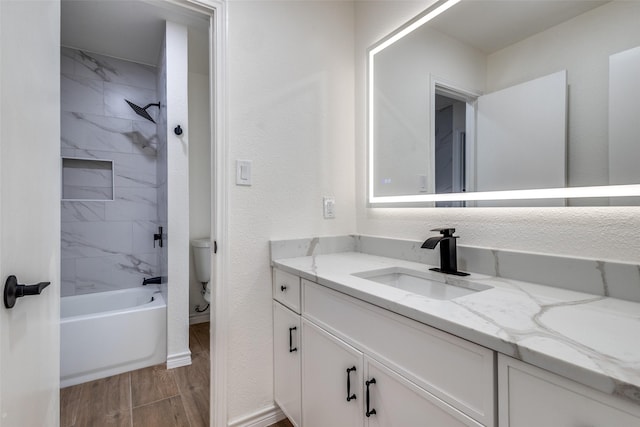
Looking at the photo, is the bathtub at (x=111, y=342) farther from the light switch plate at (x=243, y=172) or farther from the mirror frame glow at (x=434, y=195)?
the mirror frame glow at (x=434, y=195)

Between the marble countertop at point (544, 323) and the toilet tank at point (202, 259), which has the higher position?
the marble countertop at point (544, 323)

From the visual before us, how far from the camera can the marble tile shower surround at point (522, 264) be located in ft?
2.69

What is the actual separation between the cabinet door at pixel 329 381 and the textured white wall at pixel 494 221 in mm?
656

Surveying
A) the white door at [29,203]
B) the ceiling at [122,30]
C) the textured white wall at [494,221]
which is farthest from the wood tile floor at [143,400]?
the ceiling at [122,30]

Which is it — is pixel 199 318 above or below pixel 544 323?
below

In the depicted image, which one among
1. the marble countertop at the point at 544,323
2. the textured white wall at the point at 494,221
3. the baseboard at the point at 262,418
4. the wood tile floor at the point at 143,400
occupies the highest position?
the textured white wall at the point at 494,221

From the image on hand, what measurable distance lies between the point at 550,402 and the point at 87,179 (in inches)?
130

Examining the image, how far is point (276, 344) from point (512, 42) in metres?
1.61

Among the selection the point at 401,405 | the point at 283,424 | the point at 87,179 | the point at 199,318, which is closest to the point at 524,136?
the point at 401,405

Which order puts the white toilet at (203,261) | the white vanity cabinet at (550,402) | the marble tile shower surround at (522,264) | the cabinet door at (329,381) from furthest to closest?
the white toilet at (203,261) → the cabinet door at (329,381) → the marble tile shower surround at (522,264) → the white vanity cabinet at (550,402)

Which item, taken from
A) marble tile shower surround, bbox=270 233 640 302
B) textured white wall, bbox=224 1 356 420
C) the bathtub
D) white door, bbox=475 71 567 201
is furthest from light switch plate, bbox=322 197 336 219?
the bathtub

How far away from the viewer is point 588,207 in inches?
35.8

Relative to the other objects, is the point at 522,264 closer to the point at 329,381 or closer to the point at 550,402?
the point at 550,402

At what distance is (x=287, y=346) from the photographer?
1.34 meters
